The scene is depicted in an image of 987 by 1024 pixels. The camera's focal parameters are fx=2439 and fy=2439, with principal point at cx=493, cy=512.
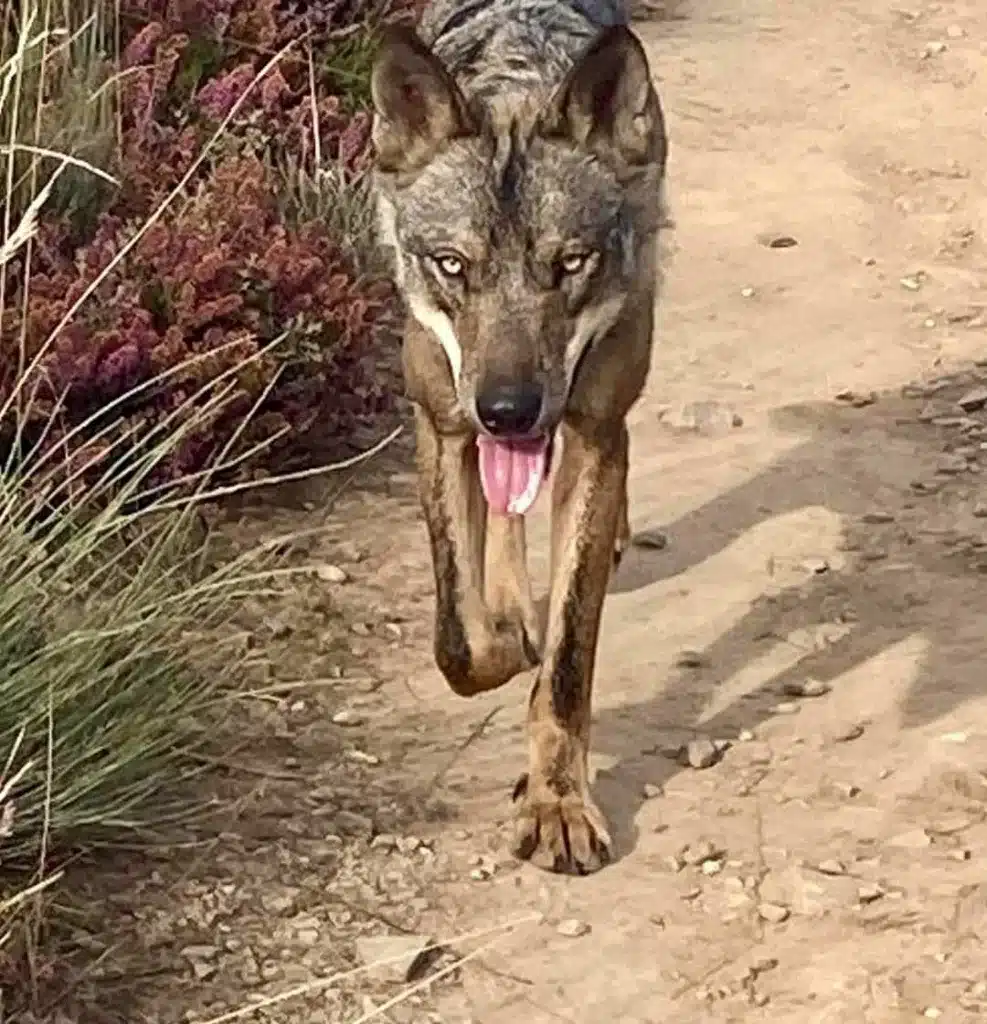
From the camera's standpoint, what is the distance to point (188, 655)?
4.66 m

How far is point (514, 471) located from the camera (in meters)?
4.36

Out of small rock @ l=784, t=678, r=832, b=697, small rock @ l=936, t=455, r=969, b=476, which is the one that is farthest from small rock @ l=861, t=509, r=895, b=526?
small rock @ l=784, t=678, r=832, b=697

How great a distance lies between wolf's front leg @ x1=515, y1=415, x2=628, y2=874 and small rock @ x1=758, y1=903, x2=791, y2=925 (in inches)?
12.3

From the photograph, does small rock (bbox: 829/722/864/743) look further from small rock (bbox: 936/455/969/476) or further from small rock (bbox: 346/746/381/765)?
small rock (bbox: 936/455/969/476)

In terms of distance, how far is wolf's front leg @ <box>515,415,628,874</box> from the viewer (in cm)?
441

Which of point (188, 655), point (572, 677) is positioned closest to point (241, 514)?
point (188, 655)

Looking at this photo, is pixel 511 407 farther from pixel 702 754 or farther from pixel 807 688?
pixel 807 688

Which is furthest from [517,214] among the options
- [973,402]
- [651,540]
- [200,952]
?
[973,402]

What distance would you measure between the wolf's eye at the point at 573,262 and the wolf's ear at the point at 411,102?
343mm

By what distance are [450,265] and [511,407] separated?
328mm

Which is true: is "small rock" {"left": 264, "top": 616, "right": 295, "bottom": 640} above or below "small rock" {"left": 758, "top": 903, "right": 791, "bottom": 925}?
below

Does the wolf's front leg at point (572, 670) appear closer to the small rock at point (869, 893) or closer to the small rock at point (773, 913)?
the small rock at point (773, 913)

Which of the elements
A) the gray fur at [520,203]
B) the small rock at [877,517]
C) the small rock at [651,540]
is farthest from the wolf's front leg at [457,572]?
the small rock at [877,517]

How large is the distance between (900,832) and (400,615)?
137cm
